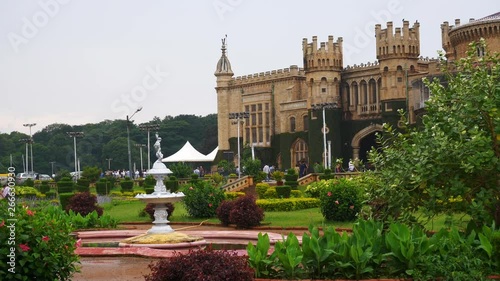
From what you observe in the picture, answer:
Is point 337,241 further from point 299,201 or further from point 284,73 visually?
point 284,73

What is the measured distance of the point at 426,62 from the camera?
48.4 m

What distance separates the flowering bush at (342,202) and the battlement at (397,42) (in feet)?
92.0

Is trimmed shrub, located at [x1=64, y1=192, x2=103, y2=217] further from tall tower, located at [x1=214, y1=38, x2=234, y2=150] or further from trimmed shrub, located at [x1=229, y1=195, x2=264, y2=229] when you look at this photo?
tall tower, located at [x1=214, y1=38, x2=234, y2=150]

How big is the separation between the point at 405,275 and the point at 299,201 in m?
14.7

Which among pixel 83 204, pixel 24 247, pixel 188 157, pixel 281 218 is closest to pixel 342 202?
pixel 281 218

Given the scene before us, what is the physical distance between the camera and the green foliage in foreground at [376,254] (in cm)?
846

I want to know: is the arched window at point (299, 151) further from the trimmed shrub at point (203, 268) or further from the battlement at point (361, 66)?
the trimmed shrub at point (203, 268)

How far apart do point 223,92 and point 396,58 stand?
18144 millimetres

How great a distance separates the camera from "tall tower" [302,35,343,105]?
49375 mm

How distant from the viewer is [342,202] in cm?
1861

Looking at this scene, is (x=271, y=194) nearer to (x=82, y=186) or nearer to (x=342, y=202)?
(x=342, y=202)

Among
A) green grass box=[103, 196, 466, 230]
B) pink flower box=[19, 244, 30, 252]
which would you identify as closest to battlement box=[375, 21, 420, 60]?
green grass box=[103, 196, 466, 230]

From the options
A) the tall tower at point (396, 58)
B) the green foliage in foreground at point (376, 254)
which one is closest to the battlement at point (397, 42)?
the tall tower at point (396, 58)

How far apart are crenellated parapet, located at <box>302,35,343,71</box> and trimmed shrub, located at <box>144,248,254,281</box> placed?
41888 mm
